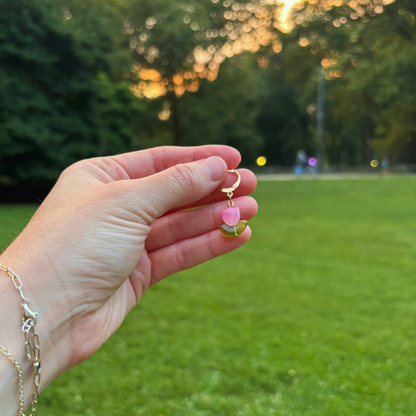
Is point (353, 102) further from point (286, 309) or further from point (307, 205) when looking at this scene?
point (307, 205)

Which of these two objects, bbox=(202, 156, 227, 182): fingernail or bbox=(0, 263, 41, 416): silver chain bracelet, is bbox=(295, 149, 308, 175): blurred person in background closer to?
bbox=(202, 156, 227, 182): fingernail

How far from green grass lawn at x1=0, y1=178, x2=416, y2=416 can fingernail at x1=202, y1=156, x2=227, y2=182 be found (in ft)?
4.92

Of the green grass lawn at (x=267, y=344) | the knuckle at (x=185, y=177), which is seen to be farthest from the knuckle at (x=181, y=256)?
the green grass lawn at (x=267, y=344)

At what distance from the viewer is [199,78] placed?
20688 millimetres

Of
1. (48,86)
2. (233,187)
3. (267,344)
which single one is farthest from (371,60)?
(48,86)

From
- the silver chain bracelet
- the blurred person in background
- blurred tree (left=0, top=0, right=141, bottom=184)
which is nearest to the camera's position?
the silver chain bracelet

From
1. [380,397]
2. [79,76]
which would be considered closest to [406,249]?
[380,397]

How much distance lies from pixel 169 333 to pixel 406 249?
3.96m

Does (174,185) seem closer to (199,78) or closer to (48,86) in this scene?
(48,86)

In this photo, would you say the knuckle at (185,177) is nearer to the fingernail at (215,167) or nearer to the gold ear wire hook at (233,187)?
the fingernail at (215,167)

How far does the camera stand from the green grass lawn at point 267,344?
238cm

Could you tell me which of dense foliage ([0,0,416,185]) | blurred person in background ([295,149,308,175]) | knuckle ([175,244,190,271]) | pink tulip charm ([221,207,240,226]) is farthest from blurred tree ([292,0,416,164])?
blurred person in background ([295,149,308,175])

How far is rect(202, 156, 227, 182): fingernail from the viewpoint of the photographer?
1568 mm

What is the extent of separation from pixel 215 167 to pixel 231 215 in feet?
0.76
